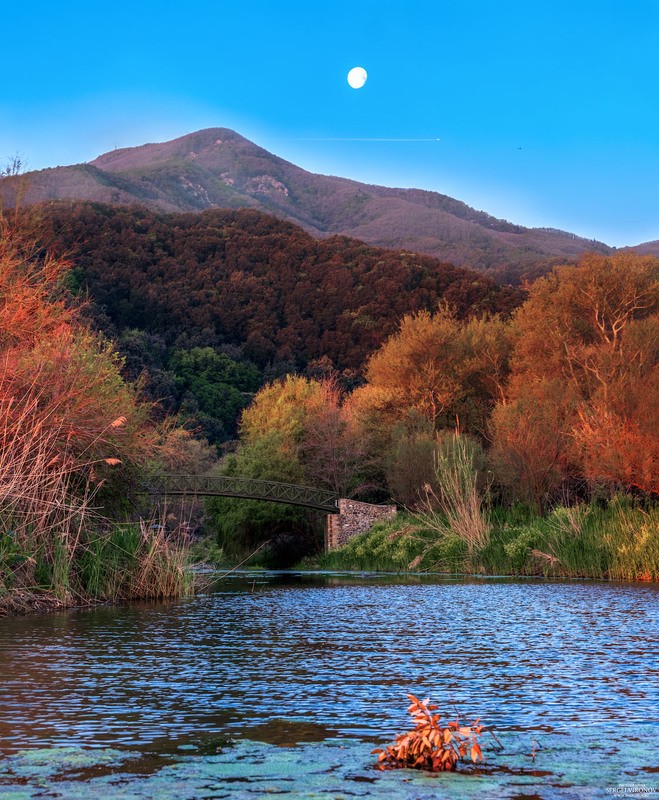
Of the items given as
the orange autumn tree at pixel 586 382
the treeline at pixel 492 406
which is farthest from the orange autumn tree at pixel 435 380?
the orange autumn tree at pixel 586 382

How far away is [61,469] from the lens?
52.9ft

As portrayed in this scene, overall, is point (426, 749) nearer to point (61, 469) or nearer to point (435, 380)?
point (61, 469)

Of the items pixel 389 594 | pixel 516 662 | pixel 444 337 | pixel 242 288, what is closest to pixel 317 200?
pixel 242 288

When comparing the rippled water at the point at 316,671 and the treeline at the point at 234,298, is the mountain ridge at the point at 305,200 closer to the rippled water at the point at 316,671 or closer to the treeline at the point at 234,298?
the treeline at the point at 234,298

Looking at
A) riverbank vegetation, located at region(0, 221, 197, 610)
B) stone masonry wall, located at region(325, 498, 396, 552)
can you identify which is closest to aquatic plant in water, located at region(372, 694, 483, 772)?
riverbank vegetation, located at region(0, 221, 197, 610)

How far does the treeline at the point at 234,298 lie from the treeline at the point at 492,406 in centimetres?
2015

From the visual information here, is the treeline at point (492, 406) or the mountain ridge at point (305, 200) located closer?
the treeline at point (492, 406)

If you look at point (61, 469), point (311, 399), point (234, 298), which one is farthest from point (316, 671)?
point (234, 298)

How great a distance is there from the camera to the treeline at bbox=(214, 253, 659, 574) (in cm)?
3828

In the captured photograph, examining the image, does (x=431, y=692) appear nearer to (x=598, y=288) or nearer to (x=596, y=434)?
(x=596, y=434)

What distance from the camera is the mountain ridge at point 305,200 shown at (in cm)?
11238

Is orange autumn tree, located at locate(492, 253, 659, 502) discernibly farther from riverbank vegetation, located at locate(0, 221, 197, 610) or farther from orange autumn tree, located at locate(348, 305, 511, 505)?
riverbank vegetation, located at locate(0, 221, 197, 610)

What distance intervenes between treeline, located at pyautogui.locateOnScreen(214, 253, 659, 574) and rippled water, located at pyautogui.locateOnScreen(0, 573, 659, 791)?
19.1 metres

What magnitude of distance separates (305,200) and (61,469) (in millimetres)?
143494
